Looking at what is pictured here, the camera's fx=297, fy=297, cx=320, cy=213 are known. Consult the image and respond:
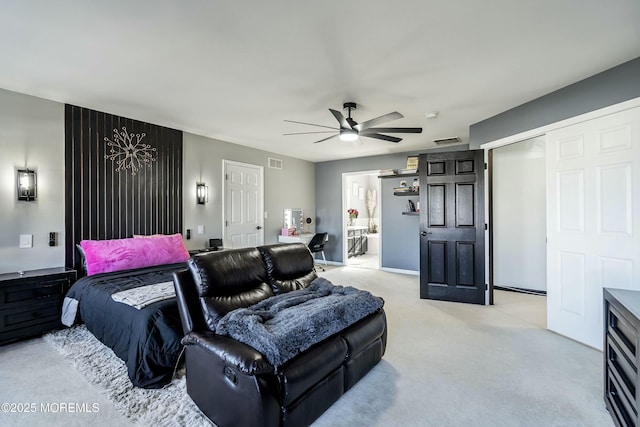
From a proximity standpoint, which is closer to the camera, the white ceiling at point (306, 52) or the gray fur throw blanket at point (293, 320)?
the gray fur throw blanket at point (293, 320)

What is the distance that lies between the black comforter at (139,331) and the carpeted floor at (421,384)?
134 millimetres

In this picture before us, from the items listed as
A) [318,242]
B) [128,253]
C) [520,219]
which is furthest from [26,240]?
[520,219]

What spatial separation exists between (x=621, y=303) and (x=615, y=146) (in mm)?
1701

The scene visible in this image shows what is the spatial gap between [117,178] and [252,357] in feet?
11.6

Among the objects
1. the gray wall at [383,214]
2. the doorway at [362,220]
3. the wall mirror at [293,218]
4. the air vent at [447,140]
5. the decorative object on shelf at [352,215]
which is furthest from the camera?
the decorative object on shelf at [352,215]

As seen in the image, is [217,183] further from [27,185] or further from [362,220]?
[362,220]

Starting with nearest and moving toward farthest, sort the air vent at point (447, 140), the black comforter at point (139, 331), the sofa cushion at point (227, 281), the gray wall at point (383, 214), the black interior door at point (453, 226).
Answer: the sofa cushion at point (227, 281) < the black comforter at point (139, 331) < the black interior door at point (453, 226) < the air vent at point (447, 140) < the gray wall at point (383, 214)

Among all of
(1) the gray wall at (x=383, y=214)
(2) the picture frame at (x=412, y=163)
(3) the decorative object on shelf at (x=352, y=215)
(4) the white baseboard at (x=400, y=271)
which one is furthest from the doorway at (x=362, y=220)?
(2) the picture frame at (x=412, y=163)

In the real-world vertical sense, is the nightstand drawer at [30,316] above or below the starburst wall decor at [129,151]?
below

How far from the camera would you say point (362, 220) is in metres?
9.17

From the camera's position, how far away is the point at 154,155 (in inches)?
169

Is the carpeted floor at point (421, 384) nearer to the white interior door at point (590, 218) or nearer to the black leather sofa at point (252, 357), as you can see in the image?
the black leather sofa at point (252, 357)

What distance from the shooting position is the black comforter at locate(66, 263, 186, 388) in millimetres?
2135

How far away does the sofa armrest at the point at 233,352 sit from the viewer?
148cm
